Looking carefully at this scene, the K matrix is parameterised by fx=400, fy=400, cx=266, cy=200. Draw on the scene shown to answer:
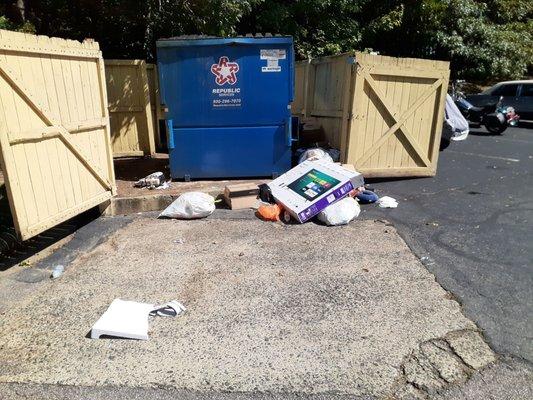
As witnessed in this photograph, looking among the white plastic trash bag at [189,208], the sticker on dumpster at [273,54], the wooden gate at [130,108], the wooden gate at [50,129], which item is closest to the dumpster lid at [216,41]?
the sticker on dumpster at [273,54]

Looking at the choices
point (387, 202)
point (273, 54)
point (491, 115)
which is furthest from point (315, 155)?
point (491, 115)

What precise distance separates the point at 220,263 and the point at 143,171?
3.79 metres

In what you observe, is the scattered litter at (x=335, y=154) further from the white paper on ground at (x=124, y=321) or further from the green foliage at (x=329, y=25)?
the white paper on ground at (x=124, y=321)

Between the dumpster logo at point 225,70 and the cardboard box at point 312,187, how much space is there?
5.35ft

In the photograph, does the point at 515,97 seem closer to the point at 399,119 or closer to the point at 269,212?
the point at 399,119

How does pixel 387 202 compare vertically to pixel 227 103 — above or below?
below

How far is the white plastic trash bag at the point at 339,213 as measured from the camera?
493 cm

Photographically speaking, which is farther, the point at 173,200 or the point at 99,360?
the point at 173,200

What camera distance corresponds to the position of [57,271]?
12.4ft

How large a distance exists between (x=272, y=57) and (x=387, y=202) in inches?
105

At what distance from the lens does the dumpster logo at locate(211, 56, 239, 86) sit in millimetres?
5789

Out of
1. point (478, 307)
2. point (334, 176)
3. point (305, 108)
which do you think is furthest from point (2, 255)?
point (305, 108)

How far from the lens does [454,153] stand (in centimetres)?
949

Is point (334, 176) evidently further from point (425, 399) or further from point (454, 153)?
point (454, 153)
